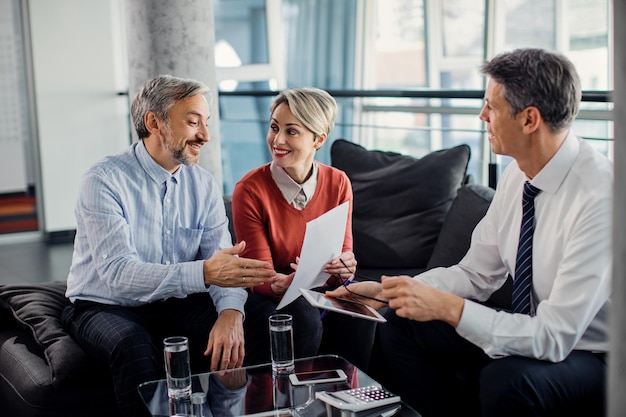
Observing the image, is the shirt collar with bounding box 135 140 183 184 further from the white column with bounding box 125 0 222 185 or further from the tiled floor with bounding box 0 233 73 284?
the tiled floor with bounding box 0 233 73 284

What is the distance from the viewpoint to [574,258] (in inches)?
76.6

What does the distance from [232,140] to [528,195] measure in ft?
17.3

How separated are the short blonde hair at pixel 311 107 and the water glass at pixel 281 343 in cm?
82

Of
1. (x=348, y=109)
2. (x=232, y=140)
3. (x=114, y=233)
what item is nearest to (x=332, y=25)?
(x=348, y=109)

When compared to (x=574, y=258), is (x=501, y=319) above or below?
below

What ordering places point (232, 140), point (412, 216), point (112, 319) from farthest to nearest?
point (232, 140) < point (412, 216) < point (112, 319)

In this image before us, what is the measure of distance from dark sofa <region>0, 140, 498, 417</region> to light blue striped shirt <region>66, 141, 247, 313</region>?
0.72 ft

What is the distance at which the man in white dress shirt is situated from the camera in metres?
1.93

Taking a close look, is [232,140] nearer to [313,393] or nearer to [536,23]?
[536,23]

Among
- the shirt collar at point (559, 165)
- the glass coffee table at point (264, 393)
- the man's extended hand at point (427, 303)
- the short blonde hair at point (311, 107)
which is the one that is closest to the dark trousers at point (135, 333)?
the glass coffee table at point (264, 393)

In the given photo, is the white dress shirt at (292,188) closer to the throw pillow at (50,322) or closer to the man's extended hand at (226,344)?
the man's extended hand at (226,344)

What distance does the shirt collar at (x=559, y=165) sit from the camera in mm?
2090

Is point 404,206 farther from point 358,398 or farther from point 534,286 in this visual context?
point 358,398

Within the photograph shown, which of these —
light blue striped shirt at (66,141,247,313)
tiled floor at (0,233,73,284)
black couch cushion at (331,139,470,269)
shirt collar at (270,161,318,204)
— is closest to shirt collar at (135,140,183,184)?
light blue striped shirt at (66,141,247,313)
